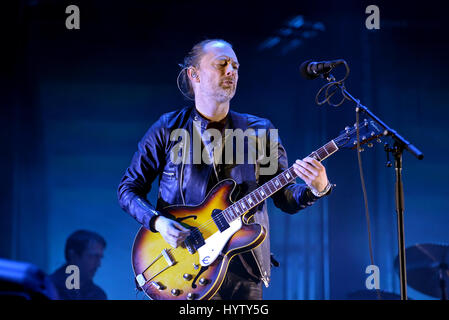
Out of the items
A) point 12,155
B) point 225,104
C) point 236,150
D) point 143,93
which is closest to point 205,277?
point 236,150

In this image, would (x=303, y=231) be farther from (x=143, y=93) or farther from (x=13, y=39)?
(x=13, y=39)

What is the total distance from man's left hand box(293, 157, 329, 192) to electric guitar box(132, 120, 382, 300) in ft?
0.44

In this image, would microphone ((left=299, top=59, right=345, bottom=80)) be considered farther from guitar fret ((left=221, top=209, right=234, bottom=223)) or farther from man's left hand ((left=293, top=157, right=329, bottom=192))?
guitar fret ((left=221, top=209, right=234, bottom=223))

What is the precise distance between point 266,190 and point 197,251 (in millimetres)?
538

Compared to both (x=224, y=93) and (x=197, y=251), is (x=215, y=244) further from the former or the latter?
(x=224, y=93)

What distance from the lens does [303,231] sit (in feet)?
14.3

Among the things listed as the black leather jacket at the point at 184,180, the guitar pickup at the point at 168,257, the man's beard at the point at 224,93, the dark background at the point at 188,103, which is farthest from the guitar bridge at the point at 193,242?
the dark background at the point at 188,103

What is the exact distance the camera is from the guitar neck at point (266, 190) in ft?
9.67

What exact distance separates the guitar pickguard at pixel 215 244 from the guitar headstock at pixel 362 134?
0.75 m

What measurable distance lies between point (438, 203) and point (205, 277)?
97.2 inches

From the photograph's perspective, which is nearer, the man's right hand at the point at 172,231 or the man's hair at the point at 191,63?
the man's right hand at the point at 172,231

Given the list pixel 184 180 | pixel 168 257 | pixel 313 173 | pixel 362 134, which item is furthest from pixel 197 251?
pixel 362 134

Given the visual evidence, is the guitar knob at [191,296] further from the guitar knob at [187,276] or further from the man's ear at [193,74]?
the man's ear at [193,74]

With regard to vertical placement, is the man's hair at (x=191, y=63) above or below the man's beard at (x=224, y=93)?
above
